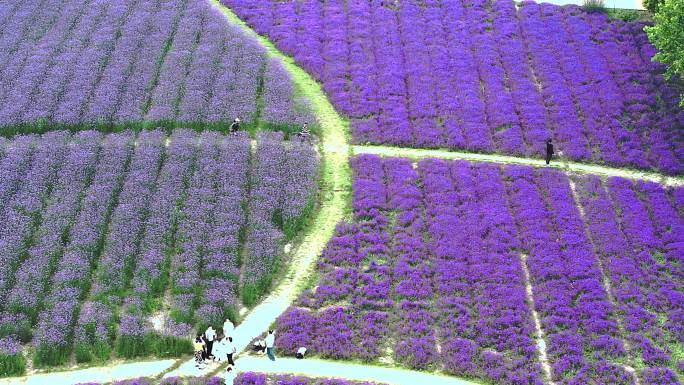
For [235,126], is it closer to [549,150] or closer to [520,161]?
[520,161]

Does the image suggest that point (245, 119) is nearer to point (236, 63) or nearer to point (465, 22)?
point (236, 63)

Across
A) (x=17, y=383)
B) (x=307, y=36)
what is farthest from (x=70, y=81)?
(x=17, y=383)

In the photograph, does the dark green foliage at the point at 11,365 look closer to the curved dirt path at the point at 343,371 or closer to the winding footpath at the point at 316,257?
the winding footpath at the point at 316,257

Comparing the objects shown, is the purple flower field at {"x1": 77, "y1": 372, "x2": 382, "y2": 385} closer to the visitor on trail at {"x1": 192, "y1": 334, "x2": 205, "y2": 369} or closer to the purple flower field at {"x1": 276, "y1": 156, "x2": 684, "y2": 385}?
the visitor on trail at {"x1": 192, "y1": 334, "x2": 205, "y2": 369}

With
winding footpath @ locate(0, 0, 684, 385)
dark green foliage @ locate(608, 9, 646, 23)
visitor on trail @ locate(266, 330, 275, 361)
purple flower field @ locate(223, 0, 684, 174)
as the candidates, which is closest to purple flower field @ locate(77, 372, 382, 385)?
winding footpath @ locate(0, 0, 684, 385)

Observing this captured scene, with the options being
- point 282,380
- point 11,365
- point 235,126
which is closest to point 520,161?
point 235,126
